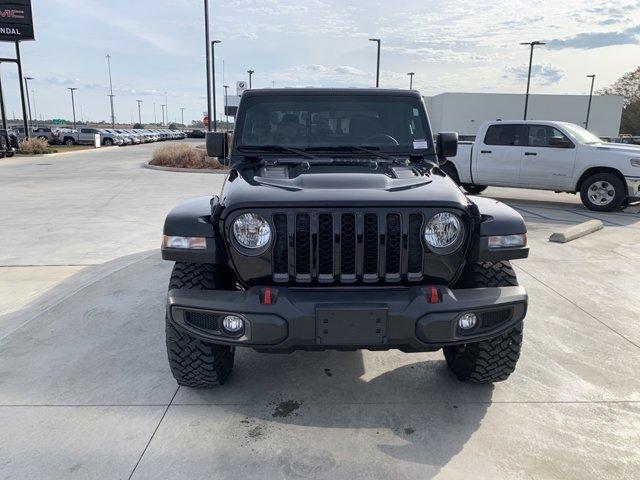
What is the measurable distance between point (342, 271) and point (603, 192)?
9.23 m

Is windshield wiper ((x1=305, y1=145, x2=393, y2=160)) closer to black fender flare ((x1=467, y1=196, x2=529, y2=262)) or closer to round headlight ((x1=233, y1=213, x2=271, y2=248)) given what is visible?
black fender flare ((x1=467, y1=196, x2=529, y2=262))

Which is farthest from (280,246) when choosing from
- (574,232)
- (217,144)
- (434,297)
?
(574,232)

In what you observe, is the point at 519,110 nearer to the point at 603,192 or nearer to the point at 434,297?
the point at 603,192

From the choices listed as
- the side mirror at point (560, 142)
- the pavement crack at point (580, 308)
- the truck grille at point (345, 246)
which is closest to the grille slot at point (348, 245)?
the truck grille at point (345, 246)

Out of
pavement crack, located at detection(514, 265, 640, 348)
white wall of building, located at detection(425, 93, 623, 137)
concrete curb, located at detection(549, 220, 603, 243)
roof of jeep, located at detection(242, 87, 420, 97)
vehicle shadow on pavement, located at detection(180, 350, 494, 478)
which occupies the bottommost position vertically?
vehicle shadow on pavement, located at detection(180, 350, 494, 478)

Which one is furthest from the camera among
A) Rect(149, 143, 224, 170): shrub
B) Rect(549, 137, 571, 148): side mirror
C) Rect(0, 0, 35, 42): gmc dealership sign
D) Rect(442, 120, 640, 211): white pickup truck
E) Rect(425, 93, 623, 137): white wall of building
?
Rect(425, 93, 623, 137): white wall of building

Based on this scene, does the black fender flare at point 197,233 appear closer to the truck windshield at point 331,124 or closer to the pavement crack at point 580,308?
the truck windshield at point 331,124

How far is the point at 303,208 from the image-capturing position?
2688mm

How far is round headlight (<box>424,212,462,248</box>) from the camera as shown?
2732 mm

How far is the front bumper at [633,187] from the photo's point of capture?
379 inches

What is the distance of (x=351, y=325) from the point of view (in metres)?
2.56

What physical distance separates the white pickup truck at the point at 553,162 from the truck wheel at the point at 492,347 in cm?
819

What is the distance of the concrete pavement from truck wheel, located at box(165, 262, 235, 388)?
16 centimetres

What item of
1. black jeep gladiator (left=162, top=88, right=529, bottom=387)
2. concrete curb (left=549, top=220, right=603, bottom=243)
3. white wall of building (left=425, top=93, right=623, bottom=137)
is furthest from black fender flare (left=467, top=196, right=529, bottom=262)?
white wall of building (left=425, top=93, right=623, bottom=137)
